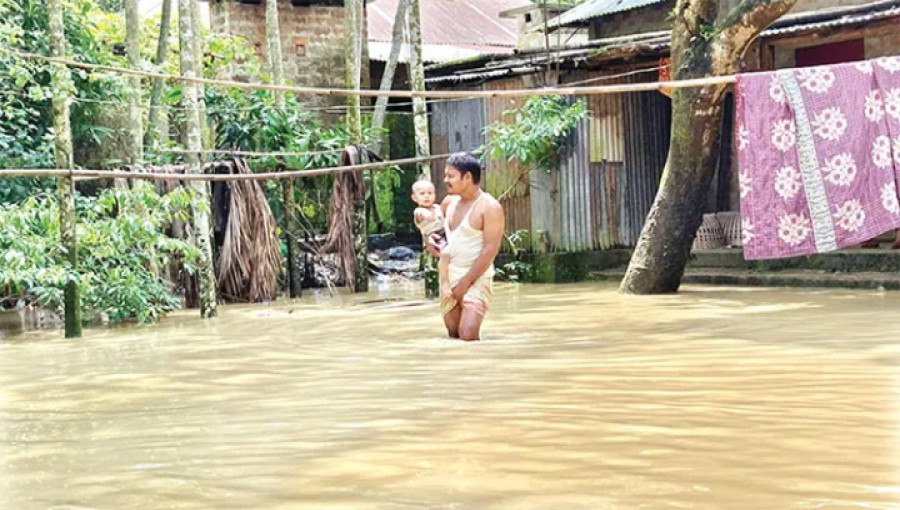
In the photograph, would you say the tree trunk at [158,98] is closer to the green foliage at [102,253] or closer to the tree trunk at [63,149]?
the green foliage at [102,253]

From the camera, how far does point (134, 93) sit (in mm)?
12844

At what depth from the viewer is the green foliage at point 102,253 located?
932 cm

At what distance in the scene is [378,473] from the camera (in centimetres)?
364

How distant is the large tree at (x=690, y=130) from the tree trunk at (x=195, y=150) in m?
4.33

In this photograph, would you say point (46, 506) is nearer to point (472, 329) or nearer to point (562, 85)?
point (472, 329)

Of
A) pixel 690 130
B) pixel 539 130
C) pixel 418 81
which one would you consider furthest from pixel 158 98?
pixel 690 130

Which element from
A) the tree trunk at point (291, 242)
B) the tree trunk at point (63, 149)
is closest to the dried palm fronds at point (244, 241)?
the tree trunk at point (291, 242)

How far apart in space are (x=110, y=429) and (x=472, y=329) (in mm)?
3447

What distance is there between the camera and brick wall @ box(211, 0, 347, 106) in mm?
18844

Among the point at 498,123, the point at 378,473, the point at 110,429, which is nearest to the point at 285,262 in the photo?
the point at 498,123

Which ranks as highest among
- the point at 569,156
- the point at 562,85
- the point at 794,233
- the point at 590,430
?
the point at 562,85

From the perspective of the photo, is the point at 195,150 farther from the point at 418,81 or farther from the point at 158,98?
the point at 418,81

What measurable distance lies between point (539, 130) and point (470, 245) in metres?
6.49

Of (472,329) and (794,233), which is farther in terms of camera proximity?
(794,233)
